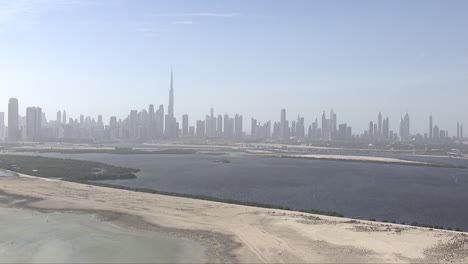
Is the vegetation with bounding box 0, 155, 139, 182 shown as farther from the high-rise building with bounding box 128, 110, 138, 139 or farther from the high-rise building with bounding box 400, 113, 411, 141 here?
the high-rise building with bounding box 400, 113, 411, 141

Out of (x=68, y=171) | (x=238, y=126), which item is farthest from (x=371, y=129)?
(x=68, y=171)

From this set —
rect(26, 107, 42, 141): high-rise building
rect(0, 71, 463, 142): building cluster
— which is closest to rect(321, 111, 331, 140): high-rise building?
rect(0, 71, 463, 142): building cluster

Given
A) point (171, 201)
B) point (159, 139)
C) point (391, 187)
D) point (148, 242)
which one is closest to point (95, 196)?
point (171, 201)

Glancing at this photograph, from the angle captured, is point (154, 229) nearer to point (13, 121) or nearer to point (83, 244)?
point (83, 244)

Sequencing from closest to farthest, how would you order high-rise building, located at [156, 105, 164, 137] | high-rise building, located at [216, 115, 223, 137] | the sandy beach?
the sandy beach
high-rise building, located at [156, 105, 164, 137]
high-rise building, located at [216, 115, 223, 137]

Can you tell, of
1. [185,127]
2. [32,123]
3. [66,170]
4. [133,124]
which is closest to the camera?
[66,170]

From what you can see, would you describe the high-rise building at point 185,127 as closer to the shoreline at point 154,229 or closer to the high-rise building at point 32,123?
the high-rise building at point 32,123
